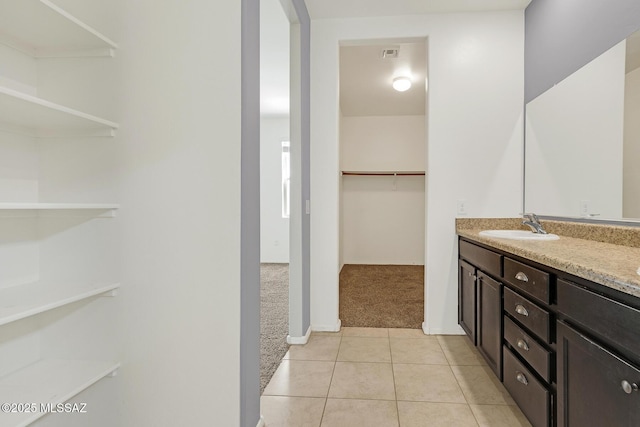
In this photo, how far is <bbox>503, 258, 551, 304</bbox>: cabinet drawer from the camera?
1343 mm

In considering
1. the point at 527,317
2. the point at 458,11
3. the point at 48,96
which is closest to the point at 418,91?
the point at 458,11

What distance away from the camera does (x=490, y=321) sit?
1980 mm

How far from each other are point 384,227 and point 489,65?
354cm

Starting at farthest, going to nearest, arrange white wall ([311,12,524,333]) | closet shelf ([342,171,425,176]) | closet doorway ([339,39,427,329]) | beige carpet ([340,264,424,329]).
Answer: closet shelf ([342,171,425,176])
closet doorway ([339,39,427,329])
beige carpet ([340,264,424,329])
white wall ([311,12,524,333])

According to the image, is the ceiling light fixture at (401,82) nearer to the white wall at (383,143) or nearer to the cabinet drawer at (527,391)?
the white wall at (383,143)

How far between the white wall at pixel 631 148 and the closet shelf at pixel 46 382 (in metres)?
2.56

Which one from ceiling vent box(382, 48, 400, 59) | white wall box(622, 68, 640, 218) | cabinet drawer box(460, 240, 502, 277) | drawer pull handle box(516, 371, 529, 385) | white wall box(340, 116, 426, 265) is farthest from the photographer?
white wall box(340, 116, 426, 265)

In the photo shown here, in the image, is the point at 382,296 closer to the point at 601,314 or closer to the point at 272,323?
the point at 272,323

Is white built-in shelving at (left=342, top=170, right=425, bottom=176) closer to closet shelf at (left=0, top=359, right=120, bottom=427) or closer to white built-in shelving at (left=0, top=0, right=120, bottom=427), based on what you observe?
white built-in shelving at (left=0, top=0, right=120, bottom=427)

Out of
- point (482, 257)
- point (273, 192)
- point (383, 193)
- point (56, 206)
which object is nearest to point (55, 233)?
point (56, 206)

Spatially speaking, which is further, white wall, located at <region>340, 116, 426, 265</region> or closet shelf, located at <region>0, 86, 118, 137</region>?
white wall, located at <region>340, 116, 426, 265</region>

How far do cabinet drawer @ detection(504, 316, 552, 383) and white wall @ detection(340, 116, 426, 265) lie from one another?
4139 mm

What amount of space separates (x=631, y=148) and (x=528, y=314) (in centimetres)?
102

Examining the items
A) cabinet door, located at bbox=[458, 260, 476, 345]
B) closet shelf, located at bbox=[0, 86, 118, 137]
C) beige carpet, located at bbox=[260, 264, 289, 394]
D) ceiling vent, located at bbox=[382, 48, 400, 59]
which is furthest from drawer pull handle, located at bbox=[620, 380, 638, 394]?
ceiling vent, located at bbox=[382, 48, 400, 59]
